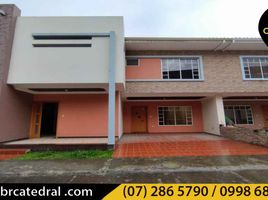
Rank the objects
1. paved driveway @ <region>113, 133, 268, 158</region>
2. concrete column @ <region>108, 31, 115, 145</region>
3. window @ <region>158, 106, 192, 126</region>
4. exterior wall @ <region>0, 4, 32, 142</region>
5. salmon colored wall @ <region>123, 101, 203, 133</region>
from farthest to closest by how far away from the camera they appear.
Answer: window @ <region>158, 106, 192, 126</region> < salmon colored wall @ <region>123, 101, 203, 133</region> < exterior wall @ <region>0, 4, 32, 142</region> < concrete column @ <region>108, 31, 115, 145</region> < paved driveway @ <region>113, 133, 268, 158</region>

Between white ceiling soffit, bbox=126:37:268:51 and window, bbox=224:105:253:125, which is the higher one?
white ceiling soffit, bbox=126:37:268:51

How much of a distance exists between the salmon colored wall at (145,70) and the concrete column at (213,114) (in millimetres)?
4341

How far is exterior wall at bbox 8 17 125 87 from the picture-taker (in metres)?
6.32

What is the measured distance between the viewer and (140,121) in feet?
37.0

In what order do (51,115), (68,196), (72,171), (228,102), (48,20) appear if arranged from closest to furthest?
(68,196)
(72,171)
(48,20)
(51,115)
(228,102)

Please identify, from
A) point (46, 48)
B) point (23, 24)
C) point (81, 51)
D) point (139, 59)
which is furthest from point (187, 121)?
point (23, 24)

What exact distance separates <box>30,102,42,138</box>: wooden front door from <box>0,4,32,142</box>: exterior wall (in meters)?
0.63

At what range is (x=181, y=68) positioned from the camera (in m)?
8.78

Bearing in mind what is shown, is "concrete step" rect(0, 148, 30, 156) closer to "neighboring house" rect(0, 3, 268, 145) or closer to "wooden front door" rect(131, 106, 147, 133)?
"neighboring house" rect(0, 3, 268, 145)

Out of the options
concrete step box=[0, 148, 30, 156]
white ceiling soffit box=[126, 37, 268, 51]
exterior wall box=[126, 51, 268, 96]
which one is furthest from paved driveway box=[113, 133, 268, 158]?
white ceiling soffit box=[126, 37, 268, 51]

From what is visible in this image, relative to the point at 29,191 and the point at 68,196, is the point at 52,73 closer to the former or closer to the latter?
the point at 29,191

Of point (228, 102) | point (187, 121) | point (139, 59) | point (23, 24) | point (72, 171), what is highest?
point (23, 24)

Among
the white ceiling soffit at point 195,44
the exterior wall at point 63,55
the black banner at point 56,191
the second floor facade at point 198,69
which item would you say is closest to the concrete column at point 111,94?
the exterior wall at point 63,55

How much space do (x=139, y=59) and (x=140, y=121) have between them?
199 inches
